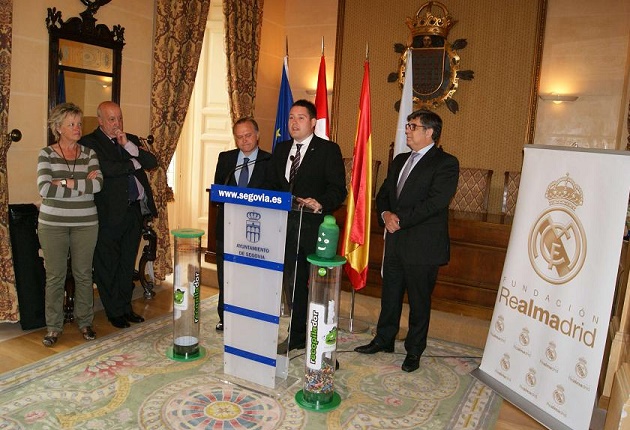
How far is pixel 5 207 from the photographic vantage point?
3.43m

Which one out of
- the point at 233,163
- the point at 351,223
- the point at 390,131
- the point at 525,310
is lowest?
the point at 525,310

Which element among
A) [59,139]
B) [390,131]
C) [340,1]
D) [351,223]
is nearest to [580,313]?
[351,223]

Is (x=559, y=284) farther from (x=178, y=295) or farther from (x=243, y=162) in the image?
(x=178, y=295)

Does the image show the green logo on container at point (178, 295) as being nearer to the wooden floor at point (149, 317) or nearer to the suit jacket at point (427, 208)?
the wooden floor at point (149, 317)

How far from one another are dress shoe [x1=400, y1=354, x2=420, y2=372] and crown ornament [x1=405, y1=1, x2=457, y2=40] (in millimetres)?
3647

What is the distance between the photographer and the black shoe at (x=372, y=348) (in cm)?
350

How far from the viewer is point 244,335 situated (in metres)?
2.89

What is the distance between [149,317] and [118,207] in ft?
2.97

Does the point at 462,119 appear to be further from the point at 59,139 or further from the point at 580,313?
the point at 59,139

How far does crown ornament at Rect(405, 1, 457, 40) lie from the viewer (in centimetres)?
559

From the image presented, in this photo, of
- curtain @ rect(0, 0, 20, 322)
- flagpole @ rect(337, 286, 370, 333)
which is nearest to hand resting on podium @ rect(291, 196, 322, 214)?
flagpole @ rect(337, 286, 370, 333)

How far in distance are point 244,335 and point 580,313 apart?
1.70 meters

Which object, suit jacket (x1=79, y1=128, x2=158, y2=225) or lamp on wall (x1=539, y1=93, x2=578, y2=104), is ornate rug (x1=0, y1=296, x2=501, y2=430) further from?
lamp on wall (x1=539, y1=93, x2=578, y2=104)

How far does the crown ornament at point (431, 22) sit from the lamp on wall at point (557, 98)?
1.20 meters
